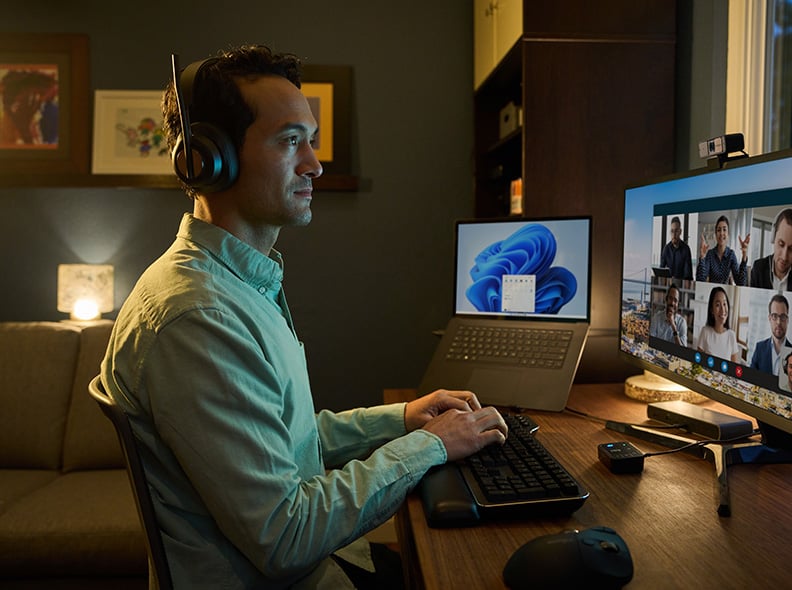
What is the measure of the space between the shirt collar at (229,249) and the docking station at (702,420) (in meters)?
0.81

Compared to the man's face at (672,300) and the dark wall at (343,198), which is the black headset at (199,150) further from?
the dark wall at (343,198)

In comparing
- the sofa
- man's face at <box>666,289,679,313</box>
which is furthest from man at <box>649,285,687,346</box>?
the sofa

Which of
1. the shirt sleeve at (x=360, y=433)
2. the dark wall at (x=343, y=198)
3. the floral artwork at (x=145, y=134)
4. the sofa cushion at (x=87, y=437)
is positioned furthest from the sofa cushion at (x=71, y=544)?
the floral artwork at (x=145, y=134)

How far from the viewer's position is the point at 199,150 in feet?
3.24

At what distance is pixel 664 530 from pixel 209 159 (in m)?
0.79

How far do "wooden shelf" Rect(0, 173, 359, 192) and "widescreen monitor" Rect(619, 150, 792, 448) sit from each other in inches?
67.2

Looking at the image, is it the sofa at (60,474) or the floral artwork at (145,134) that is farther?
the floral artwork at (145,134)

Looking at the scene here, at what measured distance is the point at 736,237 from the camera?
3.42ft

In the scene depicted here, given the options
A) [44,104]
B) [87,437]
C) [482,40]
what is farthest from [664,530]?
[44,104]

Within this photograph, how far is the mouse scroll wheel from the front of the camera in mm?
689

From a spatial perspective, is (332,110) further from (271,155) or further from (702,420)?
(702,420)

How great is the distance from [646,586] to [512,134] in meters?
1.98

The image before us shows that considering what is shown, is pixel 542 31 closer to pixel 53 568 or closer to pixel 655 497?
pixel 655 497

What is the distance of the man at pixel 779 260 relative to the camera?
912 mm
